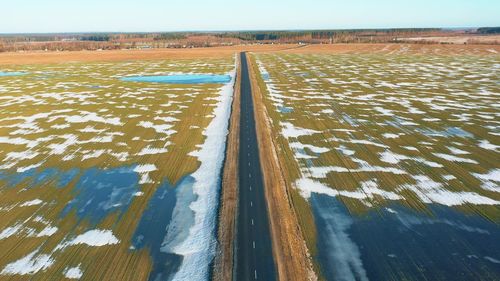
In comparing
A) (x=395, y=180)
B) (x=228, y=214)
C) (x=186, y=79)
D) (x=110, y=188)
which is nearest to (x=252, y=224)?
(x=228, y=214)

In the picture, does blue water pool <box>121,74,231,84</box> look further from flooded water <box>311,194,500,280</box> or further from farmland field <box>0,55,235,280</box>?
flooded water <box>311,194,500,280</box>

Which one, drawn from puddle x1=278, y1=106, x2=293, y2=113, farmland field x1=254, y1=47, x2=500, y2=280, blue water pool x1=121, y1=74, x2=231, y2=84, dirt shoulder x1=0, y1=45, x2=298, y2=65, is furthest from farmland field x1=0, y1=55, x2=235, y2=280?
dirt shoulder x1=0, y1=45, x2=298, y2=65

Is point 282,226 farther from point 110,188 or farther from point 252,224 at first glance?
point 110,188

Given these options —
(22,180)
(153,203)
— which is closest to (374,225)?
(153,203)

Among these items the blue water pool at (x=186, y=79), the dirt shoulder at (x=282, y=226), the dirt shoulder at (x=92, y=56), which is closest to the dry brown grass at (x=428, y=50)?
the dirt shoulder at (x=92, y=56)

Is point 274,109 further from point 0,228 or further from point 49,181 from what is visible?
point 0,228

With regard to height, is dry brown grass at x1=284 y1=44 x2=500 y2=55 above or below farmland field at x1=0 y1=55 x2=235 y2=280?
above
